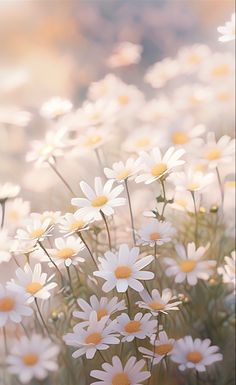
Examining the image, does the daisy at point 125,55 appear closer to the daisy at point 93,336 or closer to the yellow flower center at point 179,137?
the yellow flower center at point 179,137

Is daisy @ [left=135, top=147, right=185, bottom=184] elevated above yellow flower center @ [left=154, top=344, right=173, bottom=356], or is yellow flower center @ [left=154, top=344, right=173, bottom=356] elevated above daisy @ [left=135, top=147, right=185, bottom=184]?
daisy @ [left=135, top=147, right=185, bottom=184]

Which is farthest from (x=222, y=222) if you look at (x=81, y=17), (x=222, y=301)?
(x=81, y=17)

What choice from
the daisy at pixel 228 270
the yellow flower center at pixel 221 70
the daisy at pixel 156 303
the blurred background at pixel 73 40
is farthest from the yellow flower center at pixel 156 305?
the yellow flower center at pixel 221 70

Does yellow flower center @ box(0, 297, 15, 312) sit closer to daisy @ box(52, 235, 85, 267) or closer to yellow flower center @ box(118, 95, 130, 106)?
daisy @ box(52, 235, 85, 267)

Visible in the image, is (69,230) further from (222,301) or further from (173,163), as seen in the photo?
(222,301)

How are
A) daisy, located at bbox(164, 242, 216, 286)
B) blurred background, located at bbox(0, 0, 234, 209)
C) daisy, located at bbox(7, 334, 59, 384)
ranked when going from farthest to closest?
blurred background, located at bbox(0, 0, 234, 209) < daisy, located at bbox(164, 242, 216, 286) < daisy, located at bbox(7, 334, 59, 384)

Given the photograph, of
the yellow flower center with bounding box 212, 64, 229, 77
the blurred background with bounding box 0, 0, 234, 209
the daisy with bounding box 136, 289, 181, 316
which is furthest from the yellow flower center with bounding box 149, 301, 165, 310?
the yellow flower center with bounding box 212, 64, 229, 77

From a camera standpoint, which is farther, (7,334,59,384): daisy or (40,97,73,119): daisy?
(40,97,73,119): daisy

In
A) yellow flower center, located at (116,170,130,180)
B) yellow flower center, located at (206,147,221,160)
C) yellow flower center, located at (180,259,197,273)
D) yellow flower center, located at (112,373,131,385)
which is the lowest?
yellow flower center, located at (112,373,131,385)
